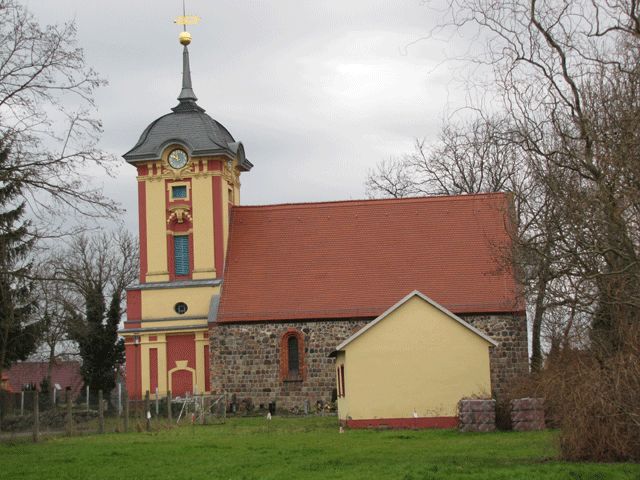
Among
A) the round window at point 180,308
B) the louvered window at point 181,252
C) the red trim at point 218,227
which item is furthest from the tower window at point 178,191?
the round window at point 180,308

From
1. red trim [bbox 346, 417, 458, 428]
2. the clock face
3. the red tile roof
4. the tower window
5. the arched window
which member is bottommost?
red trim [bbox 346, 417, 458, 428]

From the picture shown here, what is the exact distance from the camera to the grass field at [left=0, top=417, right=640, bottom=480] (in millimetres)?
16859

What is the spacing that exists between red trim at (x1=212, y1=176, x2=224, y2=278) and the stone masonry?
9.62ft

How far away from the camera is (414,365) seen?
30.6 m

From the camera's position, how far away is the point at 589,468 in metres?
16.6

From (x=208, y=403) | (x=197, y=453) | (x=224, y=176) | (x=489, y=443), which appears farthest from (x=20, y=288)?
(x=224, y=176)

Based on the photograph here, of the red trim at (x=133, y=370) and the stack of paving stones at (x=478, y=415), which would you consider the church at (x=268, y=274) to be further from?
the stack of paving stones at (x=478, y=415)

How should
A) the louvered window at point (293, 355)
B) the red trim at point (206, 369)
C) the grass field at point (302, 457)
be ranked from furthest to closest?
the red trim at point (206, 369), the louvered window at point (293, 355), the grass field at point (302, 457)

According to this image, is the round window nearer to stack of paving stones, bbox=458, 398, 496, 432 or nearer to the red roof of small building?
stack of paving stones, bbox=458, 398, 496, 432

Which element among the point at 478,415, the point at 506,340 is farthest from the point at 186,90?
the point at 478,415

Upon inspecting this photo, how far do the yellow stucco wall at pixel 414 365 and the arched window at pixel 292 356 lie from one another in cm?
946

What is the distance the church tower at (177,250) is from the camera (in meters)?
42.1

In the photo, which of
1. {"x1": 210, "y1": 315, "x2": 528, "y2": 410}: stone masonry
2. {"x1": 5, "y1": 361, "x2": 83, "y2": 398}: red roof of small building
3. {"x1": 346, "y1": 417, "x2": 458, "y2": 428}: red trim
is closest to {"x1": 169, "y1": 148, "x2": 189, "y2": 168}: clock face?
{"x1": 210, "y1": 315, "x2": 528, "y2": 410}: stone masonry

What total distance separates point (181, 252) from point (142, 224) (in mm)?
1964
